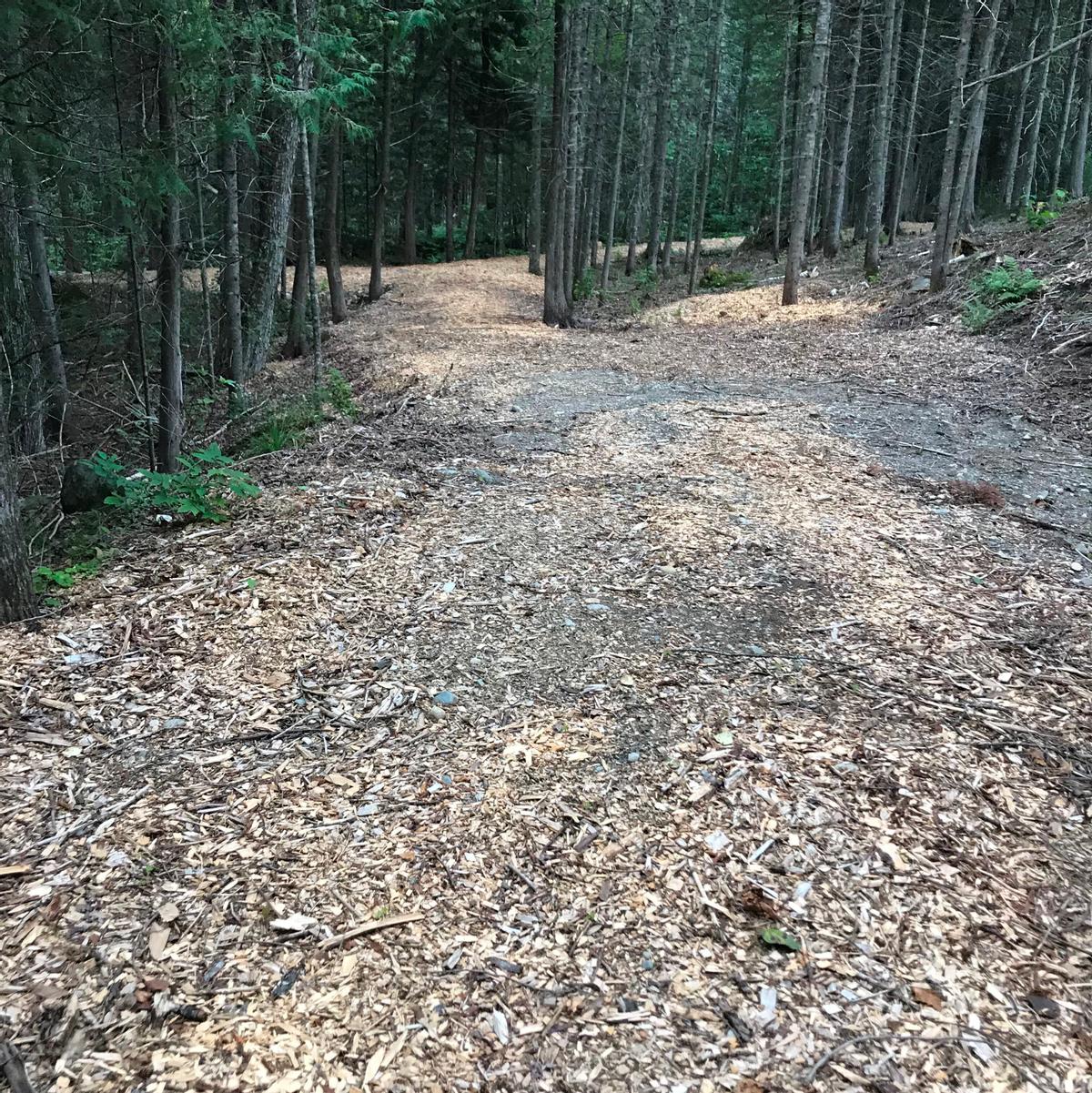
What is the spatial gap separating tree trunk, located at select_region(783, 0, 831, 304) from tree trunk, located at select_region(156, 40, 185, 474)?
38.5ft

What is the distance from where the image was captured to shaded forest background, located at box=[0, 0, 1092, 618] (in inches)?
237

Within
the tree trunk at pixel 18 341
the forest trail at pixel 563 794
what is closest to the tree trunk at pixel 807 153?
the forest trail at pixel 563 794

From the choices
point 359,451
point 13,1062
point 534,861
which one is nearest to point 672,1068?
point 534,861

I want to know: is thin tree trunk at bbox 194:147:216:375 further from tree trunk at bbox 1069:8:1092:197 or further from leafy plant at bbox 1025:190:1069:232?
tree trunk at bbox 1069:8:1092:197

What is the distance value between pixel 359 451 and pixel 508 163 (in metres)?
28.5

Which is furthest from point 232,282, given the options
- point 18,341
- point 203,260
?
point 18,341

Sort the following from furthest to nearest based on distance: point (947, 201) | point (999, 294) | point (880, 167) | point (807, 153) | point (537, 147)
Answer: point (537, 147), point (880, 167), point (807, 153), point (947, 201), point (999, 294)

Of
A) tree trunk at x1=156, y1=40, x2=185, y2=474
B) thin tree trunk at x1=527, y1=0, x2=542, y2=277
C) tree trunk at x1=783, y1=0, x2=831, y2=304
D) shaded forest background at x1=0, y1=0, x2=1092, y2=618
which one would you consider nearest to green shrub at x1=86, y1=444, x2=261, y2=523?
shaded forest background at x1=0, y1=0, x2=1092, y2=618

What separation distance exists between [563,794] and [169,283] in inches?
215

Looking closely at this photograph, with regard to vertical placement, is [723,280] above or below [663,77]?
below

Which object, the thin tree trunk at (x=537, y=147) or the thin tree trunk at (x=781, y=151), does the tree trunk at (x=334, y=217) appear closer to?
the thin tree trunk at (x=537, y=147)

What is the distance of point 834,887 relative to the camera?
268cm

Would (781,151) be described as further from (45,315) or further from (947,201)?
(45,315)

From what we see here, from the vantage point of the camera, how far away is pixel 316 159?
14.9m
